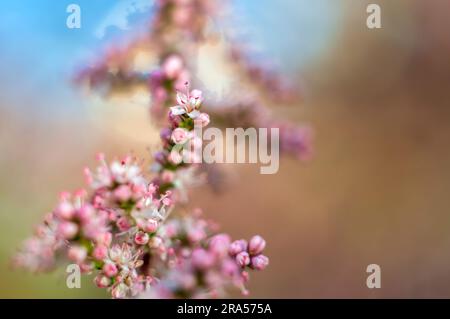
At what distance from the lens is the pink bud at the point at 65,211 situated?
32.2 inches

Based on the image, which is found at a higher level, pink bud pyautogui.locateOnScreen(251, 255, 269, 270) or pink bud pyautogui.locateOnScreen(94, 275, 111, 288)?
pink bud pyautogui.locateOnScreen(251, 255, 269, 270)

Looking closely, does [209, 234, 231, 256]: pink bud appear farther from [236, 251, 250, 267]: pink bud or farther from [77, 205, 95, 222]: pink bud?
[77, 205, 95, 222]: pink bud

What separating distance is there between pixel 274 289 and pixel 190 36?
144 cm

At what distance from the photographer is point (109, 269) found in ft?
2.98

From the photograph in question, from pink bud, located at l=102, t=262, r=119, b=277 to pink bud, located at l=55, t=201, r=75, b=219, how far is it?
13 centimetres

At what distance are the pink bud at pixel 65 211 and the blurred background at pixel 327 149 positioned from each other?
5.04 feet

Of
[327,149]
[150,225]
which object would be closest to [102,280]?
[150,225]

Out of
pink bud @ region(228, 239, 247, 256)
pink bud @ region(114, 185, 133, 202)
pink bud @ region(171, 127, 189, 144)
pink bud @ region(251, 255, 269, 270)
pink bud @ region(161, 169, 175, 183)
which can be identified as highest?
pink bud @ region(171, 127, 189, 144)

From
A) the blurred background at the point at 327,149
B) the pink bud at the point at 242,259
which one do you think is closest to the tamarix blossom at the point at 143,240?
the pink bud at the point at 242,259

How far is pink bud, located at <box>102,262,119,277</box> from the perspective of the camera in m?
0.91

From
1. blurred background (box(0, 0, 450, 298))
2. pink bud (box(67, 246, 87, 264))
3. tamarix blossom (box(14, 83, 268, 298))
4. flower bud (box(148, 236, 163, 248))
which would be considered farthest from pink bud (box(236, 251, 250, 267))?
blurred background (box(0, 0, 450, 298))

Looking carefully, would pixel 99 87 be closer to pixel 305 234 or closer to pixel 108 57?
pixel 108 57

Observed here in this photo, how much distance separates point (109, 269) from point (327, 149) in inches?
91.1

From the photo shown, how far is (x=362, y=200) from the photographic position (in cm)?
283
